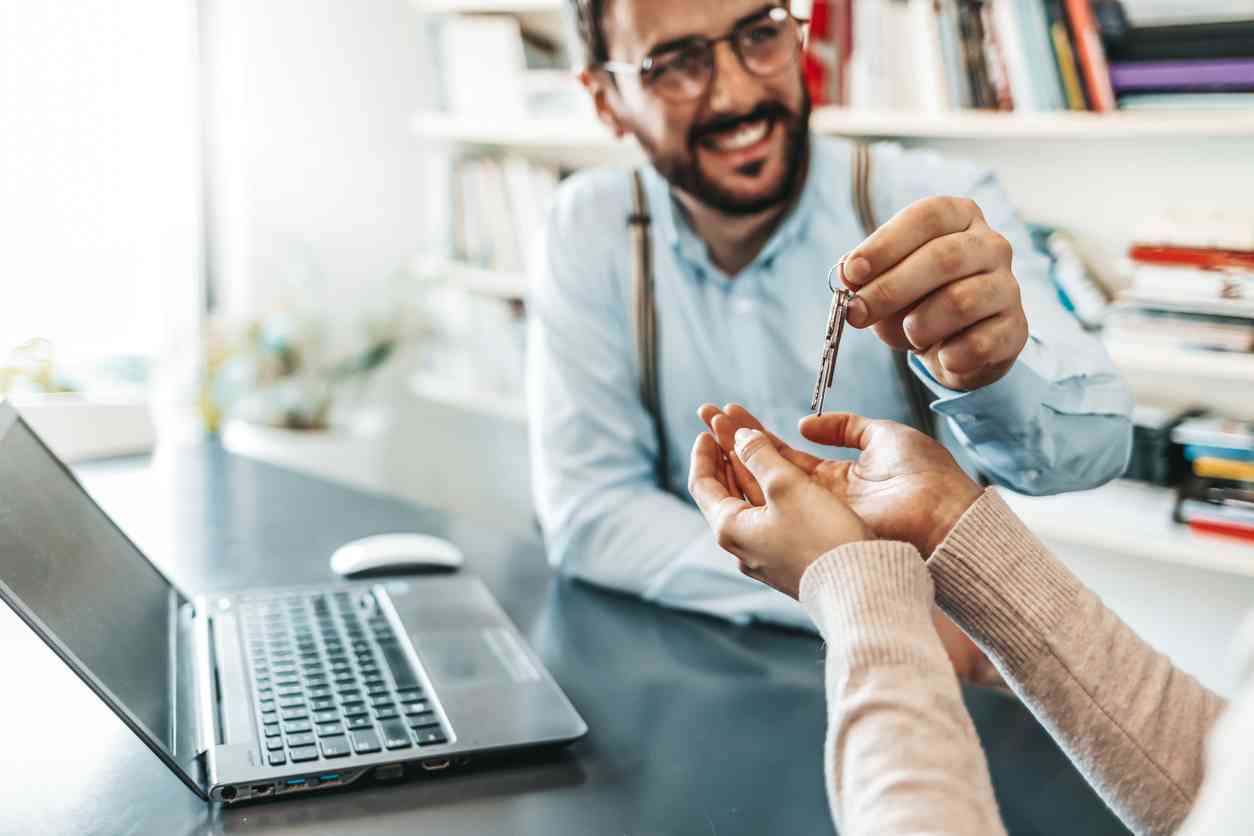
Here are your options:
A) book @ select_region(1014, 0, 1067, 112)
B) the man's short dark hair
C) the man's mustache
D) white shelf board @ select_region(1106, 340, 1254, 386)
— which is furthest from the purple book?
the man's short dark hair

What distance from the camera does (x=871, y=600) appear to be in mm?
628

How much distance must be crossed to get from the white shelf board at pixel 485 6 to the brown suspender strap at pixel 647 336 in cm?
129

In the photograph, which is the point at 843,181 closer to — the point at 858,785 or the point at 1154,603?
the point at 858,785

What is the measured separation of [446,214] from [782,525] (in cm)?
248

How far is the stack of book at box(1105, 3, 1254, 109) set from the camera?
1958 millimetres

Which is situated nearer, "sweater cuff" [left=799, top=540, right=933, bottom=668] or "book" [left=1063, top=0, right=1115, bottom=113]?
"sweater cuff" [left=799, top=540, right=933, bottom=668]

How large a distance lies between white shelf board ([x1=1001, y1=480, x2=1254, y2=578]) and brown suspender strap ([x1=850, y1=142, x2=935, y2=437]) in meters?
0.60

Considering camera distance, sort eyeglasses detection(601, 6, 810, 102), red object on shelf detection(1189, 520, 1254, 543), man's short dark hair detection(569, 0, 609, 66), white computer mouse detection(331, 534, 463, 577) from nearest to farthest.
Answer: white computer mouse detection(331, 534, 463, 577)
eyeglasses detection(601, 6, 810, 102)
man's short dark hair detection(569, 0, 609, 66)
red object on shelf detection(1189, 520, 1254, 543)

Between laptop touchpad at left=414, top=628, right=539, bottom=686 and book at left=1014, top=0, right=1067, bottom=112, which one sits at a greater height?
book at left=1014, top=0, right=1067, bottom=112

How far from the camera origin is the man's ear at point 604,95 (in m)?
1.57

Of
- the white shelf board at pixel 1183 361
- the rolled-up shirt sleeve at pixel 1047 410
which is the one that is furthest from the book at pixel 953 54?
the rolled-up shirt sleeve at pixel 1047 410

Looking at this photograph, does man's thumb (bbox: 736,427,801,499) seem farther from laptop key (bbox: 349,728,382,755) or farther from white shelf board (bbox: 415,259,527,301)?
white shelf board (bbox: 415,259,527,301)

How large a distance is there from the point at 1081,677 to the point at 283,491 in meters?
1.15

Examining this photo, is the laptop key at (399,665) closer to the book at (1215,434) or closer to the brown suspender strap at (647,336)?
the brown suspender strap at (647,336)
